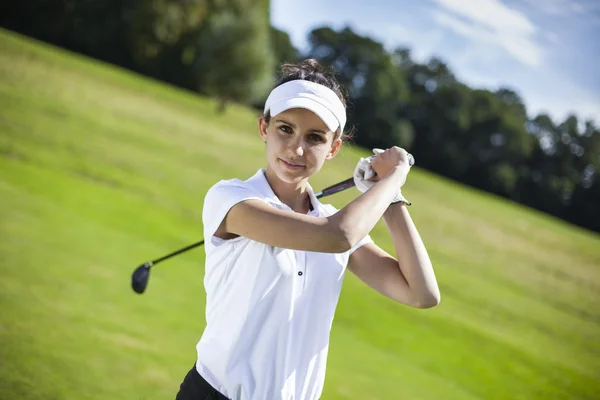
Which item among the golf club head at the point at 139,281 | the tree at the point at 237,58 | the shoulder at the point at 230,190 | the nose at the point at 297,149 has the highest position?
the tree at the point at 237,58

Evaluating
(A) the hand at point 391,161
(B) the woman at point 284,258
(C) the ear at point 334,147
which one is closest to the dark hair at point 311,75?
(B) the woman at point 284,258

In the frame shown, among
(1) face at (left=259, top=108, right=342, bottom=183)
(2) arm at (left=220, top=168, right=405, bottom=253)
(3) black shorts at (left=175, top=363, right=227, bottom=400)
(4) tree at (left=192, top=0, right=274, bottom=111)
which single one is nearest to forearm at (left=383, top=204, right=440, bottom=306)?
(2) arm at (left=220, top=168, right=405, bottom=253)

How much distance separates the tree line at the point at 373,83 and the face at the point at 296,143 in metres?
31.4

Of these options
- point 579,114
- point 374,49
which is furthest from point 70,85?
point 374,49

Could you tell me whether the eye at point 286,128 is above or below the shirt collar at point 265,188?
above

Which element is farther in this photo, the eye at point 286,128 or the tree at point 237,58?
the tree at point 237,58

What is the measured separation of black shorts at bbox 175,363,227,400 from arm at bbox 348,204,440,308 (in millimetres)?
753

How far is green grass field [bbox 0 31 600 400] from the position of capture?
5.32m

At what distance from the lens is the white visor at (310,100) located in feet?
7.55

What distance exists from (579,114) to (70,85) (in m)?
38.2

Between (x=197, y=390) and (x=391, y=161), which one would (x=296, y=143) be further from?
(x=197, y=390)

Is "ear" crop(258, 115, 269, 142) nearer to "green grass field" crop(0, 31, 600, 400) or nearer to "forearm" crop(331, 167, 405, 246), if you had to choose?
"forearm" crop(331, 167, 405, 246)

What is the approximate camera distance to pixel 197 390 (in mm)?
2287

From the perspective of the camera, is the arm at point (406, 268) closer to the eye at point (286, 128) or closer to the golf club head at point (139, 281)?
the eye at point (286, 128)
